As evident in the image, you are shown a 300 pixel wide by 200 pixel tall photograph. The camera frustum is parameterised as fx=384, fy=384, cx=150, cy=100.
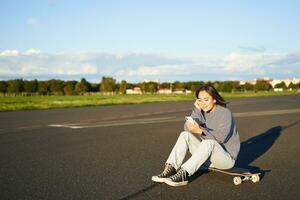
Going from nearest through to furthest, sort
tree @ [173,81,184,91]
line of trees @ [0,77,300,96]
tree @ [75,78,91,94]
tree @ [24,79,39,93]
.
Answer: line of trees @ [0,77,300,96] → tree @ [24,79,39,93] → tree @ [75,78,91,94] → tree @ [173,81,184,91]

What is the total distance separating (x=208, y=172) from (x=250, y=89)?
146m

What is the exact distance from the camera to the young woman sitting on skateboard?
4.98m

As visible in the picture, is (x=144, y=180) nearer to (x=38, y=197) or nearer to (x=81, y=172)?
(x=81, y=172)

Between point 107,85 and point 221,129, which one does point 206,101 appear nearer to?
point 221,129

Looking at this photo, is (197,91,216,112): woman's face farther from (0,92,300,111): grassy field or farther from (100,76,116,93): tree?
(100,76,116,93): tree

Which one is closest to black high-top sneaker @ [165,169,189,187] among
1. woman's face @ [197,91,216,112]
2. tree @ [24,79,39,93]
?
woman's face @ [197,91,216,112]

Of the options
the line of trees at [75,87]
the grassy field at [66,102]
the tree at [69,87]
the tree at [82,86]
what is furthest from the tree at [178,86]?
the grassy field at [66,102]

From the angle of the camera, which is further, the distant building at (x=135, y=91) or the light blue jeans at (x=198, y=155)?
the distant building at (x=135, y=91)

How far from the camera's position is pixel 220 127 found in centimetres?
514

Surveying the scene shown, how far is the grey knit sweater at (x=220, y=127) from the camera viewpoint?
5.15m

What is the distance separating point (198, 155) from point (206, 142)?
0.66 ft

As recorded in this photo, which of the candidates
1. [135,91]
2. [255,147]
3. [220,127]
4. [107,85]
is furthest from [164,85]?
[220,127]

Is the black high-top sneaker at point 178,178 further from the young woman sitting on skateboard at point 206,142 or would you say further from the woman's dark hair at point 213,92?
the woman's dark hair at point 213,92

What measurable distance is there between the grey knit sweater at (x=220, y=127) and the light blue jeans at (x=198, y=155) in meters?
0.13
